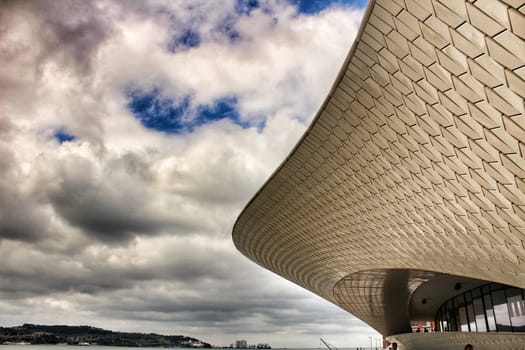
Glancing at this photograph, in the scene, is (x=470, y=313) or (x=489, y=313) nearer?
(x=489, y=313)

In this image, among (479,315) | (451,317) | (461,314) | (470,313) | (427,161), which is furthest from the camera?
(451,317)

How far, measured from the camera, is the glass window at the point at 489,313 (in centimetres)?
2261

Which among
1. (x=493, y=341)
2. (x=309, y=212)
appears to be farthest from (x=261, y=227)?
(x=493, y=341)

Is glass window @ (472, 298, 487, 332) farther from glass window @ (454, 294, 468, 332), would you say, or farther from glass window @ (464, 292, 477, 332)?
Result: glass window @ (454, 294, 468, 332)

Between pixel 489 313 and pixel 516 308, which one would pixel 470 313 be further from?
pixel 516 308

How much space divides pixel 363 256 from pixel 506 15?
58.8 ft

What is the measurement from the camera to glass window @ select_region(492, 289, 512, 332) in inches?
827

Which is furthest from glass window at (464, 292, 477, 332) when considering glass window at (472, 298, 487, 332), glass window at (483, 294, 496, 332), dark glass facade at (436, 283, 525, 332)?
glass window at (483, 294, 496, 332)

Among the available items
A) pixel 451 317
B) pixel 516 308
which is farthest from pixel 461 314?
pixel 516 308

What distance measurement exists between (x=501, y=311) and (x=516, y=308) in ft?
6.12

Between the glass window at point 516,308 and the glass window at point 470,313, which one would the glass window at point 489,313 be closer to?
the glass window at point 516,308

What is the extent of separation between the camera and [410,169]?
1293 centimetres

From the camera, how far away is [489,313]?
76.6 ft

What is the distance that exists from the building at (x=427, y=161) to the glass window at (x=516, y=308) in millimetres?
48
